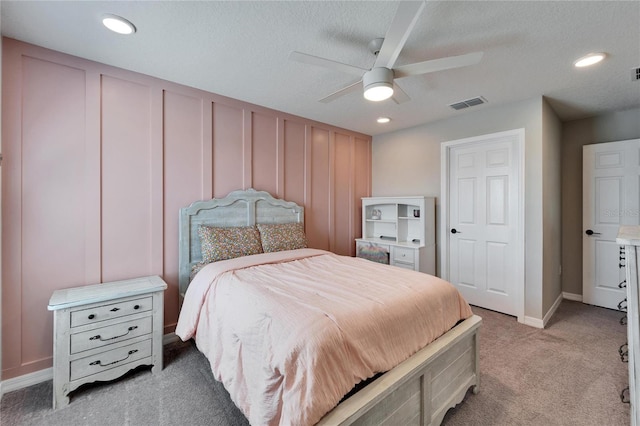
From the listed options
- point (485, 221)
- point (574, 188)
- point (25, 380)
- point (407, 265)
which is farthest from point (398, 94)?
point (25, 380)

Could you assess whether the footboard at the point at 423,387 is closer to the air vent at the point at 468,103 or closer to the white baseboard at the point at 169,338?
the white baseboard at the point at 169,338

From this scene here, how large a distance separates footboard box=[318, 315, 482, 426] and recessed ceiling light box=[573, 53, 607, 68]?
2.29m

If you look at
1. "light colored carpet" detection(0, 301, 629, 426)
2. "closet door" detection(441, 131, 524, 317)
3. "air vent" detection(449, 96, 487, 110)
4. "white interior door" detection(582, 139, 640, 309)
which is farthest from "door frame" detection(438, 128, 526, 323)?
"white interior door" detection(582, 139, 640, 309)

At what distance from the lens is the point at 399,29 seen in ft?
5.01

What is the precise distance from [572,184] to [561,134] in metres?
0.72

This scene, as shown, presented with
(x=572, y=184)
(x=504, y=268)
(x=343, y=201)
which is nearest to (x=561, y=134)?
(x=572, y=184)

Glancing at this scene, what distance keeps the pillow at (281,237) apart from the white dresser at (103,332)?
3.72ft

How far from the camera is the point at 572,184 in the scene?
12.7 feet

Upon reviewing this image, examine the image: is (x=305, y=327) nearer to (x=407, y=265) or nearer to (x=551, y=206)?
(x=407, y=265)

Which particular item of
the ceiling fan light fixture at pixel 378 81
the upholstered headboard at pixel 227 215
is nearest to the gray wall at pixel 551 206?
the ceiling fan light fixture at pixel 378 81

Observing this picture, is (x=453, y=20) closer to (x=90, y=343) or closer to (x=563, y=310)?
(x=90, y=343)

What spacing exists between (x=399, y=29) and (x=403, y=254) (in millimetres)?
2861

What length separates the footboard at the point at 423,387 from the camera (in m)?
1.25

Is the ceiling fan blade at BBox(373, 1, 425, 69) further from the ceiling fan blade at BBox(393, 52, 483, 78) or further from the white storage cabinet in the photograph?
the white storage cabinet
